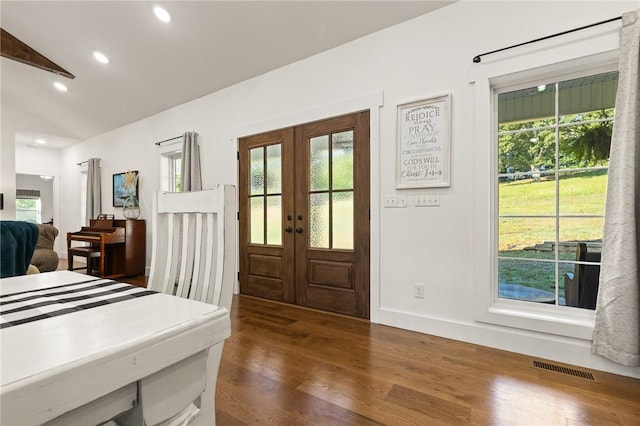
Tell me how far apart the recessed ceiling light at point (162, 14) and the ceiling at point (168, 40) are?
1.7 inches

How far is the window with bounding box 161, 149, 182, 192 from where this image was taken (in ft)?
15.2

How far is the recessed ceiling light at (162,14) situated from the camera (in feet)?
9.41

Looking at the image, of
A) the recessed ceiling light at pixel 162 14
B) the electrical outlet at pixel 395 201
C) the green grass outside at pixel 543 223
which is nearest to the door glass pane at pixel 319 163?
the electrical outlet at pixel 395 201

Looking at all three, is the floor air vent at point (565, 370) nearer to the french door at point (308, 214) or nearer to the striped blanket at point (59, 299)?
the french door at point (308, 214)

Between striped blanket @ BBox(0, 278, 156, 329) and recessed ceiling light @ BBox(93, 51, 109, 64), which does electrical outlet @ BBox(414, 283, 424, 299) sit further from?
recessed ceiling light @ BBox(93, 51, 109, 64)

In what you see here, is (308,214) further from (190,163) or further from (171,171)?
(171,171)

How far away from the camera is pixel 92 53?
148 inches

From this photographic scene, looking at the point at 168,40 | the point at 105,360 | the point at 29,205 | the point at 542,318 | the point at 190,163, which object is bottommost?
the point at 542,318

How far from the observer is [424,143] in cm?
238

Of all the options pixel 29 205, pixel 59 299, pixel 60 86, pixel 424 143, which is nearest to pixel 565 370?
pixel 424 143

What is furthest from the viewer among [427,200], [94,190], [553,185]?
[94,190]

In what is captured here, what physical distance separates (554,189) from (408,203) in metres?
1.00

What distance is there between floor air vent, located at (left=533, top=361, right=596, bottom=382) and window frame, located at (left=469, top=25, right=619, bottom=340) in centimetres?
20

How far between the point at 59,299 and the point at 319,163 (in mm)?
2474
